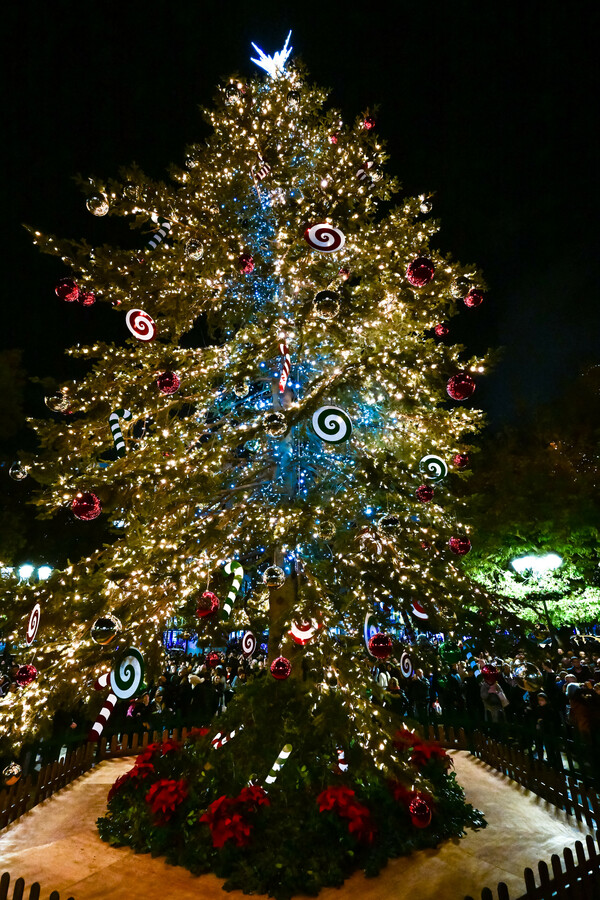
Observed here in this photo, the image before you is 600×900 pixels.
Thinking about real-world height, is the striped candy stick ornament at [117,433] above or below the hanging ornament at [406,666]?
above

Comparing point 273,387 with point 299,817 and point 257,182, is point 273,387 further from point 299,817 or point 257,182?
point 299,817

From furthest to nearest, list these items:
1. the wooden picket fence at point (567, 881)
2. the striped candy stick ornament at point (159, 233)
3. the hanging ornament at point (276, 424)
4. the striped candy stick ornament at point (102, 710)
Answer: the striped candy stick ornament at point (159, 233) < the hanging ornament at point (276, 424) < the striped candy stick ornament at point (102, 710) < the wooden picket fence at point (567, 881)

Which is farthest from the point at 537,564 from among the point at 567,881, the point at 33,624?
the point at 33,624

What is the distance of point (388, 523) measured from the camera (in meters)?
6.78

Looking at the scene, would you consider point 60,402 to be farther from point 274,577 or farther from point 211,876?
point 211,876

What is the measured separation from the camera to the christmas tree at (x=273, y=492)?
19.5ft

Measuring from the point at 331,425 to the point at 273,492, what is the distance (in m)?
2.25

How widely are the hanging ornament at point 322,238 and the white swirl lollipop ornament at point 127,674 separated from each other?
212 inches

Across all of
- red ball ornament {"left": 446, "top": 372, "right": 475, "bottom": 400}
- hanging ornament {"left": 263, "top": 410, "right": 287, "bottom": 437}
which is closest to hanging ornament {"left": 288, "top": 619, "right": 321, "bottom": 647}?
hanging ornament {"left": 263, "top": 410, "right": 287, "bottom": 437}

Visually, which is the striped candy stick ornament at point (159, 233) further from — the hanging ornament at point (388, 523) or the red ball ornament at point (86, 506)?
the hanging ornament at point (388, 523)

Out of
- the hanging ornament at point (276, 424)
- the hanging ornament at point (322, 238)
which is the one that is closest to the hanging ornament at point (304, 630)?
the hanging ornament at point (276, 424)

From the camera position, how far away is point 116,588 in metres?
6.11

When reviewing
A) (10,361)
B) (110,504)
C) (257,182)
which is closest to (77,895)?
(110,504)

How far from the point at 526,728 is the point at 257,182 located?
10.7m
